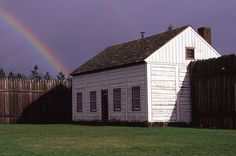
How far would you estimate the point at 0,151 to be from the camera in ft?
46.9

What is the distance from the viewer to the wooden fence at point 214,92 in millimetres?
28672

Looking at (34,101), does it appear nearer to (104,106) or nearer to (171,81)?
(104,106)

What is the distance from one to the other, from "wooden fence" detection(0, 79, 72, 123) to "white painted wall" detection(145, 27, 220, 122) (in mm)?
13567

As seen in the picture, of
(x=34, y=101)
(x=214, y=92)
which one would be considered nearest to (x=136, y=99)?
(x=214, y=92)

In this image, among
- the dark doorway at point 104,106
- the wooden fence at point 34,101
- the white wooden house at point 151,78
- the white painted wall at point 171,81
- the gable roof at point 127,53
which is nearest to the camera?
the white painted wall at point 171,81

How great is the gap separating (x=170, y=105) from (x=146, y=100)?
187 centimetres

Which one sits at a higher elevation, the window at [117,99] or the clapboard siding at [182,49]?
the clapboard siding at [182,49]

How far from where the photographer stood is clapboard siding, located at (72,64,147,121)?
32062 millimetres

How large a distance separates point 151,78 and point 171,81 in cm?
161

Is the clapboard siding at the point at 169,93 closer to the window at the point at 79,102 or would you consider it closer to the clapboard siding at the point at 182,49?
the clapboard siding at the point at 182,49

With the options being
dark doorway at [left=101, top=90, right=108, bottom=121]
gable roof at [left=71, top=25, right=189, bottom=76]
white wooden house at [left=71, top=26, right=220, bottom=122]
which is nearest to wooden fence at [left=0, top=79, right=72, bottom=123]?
gable roof at [left=71, top=25, right=189, bottom=76]

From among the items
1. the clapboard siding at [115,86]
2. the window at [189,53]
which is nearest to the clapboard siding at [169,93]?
the clapboard siding at [115,86]

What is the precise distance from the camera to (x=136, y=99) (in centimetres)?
3284

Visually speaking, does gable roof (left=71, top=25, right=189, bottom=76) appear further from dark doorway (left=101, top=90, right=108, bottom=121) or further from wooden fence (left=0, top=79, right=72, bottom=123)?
wooden fence (left=0, top=79, right=72, bottom=123)
